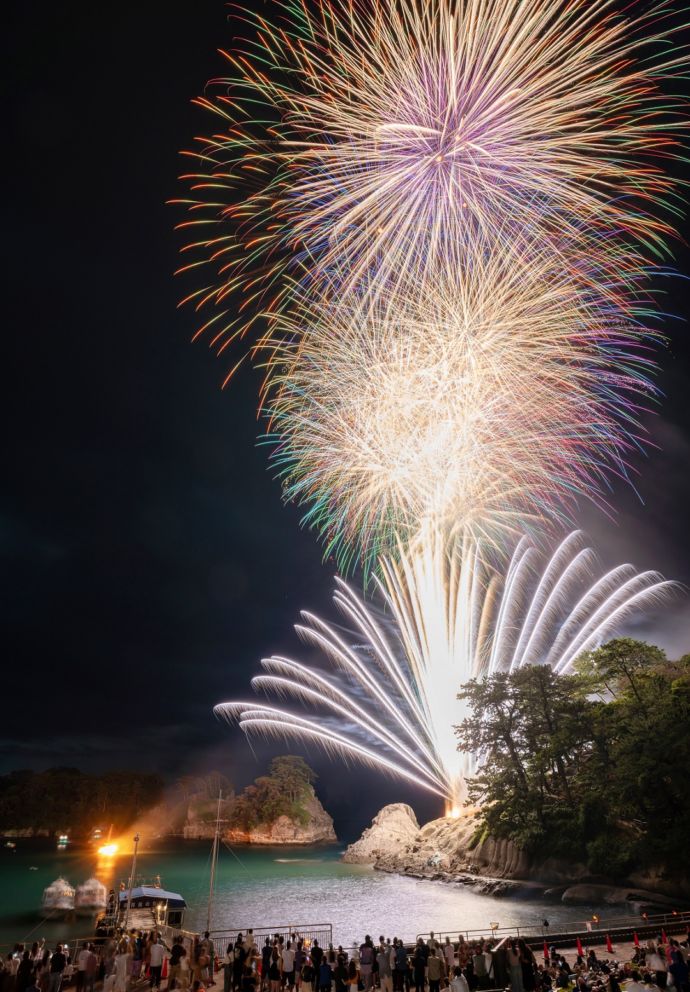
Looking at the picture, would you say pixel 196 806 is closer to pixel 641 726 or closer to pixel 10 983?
pixel 641 726

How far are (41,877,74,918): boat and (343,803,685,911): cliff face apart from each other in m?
26.0

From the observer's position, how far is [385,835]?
225 ft

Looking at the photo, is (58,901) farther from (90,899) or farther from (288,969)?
(288,969)

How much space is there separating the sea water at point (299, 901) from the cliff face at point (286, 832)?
2661cm

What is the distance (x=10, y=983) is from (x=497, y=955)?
404 inches

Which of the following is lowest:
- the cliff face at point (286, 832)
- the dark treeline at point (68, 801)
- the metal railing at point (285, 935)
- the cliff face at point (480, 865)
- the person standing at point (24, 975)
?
the metal railing at point (285, 935)

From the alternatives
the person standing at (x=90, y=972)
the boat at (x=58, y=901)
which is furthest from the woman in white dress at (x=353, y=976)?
the boat at (x=58, y=901)

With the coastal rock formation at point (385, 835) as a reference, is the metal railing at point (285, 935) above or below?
below

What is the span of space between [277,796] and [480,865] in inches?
2478

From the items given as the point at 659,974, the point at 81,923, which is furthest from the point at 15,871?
the point at 659,974

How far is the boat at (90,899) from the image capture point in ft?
126

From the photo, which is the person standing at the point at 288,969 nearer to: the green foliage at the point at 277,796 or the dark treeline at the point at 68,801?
the green foliage at the point at 277,796

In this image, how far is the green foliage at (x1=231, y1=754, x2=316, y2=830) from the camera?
100 metres

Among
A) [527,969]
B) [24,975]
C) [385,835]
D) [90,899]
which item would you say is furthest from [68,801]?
[527,969]
